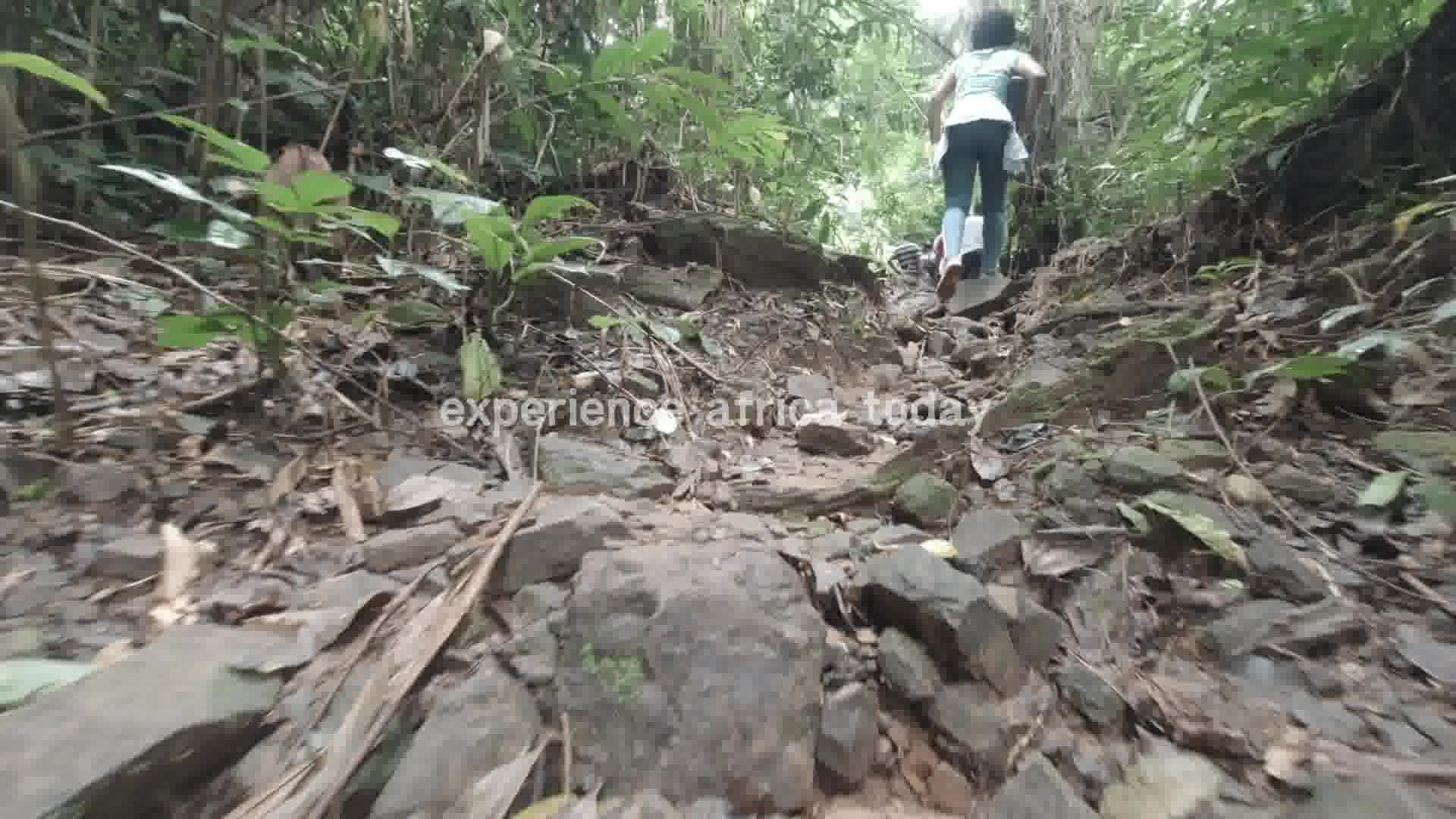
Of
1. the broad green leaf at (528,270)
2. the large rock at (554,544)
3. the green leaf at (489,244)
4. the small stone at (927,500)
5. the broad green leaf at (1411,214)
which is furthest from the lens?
the broad green leaf at (1411,214)

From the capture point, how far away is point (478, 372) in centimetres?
172

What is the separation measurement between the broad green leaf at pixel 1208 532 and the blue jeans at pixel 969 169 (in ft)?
8.93

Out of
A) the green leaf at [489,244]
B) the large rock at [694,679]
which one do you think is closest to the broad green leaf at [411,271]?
the green leaf at [489,244]

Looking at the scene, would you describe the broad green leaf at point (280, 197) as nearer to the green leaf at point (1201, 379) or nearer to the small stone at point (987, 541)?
the small stone at point (987, 541)

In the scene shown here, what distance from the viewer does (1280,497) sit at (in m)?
1.36

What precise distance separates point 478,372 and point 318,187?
0.59m

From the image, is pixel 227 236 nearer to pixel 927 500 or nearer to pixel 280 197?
pixel 280 197

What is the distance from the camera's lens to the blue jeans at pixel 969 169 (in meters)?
3.77

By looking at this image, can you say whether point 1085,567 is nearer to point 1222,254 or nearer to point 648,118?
point 1222,254

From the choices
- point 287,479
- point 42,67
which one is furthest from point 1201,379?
point 42,67

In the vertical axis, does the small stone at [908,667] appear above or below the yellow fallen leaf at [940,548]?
below

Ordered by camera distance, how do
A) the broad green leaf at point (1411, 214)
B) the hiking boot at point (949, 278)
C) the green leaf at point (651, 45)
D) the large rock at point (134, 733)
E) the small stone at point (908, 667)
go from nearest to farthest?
the large rock at point (134, 733), the small stone at point (908, 667), the broad green leaf at point (1411, 214), the green leaf at point (651, 45), the hiking boot at point (949, 278)

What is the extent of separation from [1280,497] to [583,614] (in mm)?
1426

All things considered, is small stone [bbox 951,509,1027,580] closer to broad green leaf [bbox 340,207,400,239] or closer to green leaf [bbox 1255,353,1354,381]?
green leaf [bbox 1255,353,1354,381]
